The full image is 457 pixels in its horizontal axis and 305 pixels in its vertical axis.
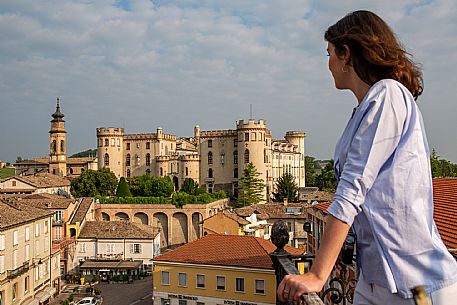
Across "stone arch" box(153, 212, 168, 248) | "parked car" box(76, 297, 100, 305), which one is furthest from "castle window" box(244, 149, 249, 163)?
"parked car" box(76, 297, 100, 305)

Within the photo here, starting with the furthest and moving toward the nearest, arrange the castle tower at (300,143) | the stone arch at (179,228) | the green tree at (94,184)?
the castle tower at (300,143) → the green tree at (94,184) → the stone arch at (179,228)

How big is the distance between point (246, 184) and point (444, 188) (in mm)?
53186

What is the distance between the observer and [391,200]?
1.97 meters

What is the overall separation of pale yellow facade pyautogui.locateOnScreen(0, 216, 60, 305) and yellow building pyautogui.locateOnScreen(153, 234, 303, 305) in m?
9.09

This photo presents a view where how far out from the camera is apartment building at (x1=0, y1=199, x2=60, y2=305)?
28.6m

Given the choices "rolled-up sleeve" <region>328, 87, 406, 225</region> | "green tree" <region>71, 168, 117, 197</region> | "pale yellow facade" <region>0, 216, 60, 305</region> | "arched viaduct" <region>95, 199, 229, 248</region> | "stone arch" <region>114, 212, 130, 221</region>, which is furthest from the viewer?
"green tree" <region>71, 168, 117, 197</region>

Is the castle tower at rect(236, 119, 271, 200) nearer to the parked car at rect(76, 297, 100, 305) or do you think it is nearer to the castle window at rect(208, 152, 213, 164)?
the castle window at rect(208, 152, 213, 164)

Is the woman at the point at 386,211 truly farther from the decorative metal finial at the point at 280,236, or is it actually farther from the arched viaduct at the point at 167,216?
the arched viaduct at the point at 167,216

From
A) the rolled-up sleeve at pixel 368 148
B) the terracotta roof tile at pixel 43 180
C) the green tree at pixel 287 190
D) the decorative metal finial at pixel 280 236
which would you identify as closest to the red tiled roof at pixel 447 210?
the decorative metal finial at pixel 280 236

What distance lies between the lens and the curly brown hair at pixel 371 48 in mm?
2146

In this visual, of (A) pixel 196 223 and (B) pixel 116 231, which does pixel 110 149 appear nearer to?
(A) pixel 196 223

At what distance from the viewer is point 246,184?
68562mm

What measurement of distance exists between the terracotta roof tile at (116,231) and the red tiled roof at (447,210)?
30973 mm

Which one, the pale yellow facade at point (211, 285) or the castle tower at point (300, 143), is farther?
the castle tower at point (300, 143)
